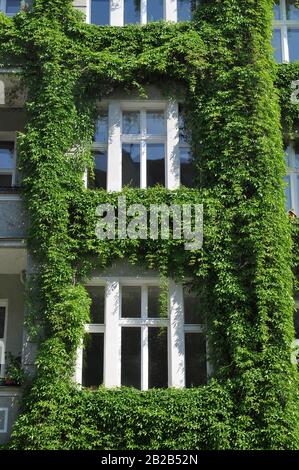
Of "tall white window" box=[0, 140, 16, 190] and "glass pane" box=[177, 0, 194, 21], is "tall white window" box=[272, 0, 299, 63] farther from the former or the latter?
"tall white window" box=[0, 140, 16, 190]

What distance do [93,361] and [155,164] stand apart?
167 inches

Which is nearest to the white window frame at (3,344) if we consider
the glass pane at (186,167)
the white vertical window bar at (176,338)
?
the white vertical window bar at (176,338)

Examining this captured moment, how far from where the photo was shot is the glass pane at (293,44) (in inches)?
606

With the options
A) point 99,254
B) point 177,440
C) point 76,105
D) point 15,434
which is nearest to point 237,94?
point 76,105

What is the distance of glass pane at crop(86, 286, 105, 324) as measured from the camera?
1274cm

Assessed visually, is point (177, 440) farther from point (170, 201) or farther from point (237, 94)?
point (237, 94)

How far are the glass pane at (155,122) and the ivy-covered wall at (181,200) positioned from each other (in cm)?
64

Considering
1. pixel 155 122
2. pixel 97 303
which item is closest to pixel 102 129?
pixel 155 122

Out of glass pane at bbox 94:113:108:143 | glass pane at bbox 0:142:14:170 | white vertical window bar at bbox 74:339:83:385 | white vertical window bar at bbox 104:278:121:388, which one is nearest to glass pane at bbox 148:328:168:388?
white vertical window bar at bbox 104:278:121:388

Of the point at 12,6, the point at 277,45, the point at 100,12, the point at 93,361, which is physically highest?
the point at 12,6

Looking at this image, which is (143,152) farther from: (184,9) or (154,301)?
(184,9)

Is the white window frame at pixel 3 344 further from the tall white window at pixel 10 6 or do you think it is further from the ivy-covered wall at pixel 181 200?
the tall white window at pixel 10 6

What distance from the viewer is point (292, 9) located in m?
15.9

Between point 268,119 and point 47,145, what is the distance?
175 inches
